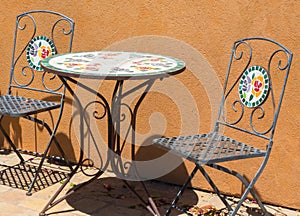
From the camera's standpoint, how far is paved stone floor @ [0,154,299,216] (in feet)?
12.7

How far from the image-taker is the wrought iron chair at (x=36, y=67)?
4.34 m

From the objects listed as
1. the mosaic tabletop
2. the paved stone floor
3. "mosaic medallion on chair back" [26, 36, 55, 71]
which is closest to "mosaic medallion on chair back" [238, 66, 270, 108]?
the mosaic tabletop

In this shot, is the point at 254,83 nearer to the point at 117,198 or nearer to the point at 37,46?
the point at 117,198

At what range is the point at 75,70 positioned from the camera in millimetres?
3406

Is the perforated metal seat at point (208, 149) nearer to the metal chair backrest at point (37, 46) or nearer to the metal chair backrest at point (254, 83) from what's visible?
the metal chair backrest at point (254, 83)

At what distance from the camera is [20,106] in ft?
13.9

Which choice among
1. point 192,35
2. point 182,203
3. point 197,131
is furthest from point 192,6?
point 182,203

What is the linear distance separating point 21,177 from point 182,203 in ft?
4.79

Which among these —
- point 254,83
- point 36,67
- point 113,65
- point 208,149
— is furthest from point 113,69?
point 36,67

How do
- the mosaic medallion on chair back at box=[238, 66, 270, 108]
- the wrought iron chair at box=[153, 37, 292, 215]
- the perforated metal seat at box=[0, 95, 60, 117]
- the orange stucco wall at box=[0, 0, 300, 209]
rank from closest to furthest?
the wrought iron chair at box=[153, 37, 292, 215] < the mosaic medallion on chair back at box=[238, 66, 270, 108] < the orange stucco wall at box=[0, 0, 300, 209] < the perforated metal seat at box=[0, 95, 60, 117]

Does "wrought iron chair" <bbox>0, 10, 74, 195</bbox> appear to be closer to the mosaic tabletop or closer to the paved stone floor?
the paved stone floor

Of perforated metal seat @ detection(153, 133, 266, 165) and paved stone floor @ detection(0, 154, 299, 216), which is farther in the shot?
paved stone floor @ detection(0, 154, 299, 216)

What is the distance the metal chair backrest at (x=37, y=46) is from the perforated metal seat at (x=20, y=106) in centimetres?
16

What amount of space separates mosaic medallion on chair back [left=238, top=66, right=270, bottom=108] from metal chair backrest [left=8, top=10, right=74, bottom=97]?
161 centimetres
